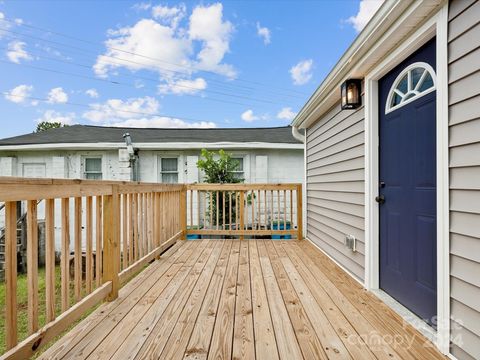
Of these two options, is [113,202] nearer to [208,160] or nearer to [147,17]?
[208,160]

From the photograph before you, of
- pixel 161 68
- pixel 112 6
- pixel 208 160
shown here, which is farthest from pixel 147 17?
pixel 208 160

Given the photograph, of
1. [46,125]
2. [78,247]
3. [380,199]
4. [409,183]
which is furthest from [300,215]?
[46,125]

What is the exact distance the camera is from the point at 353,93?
247 centimetres

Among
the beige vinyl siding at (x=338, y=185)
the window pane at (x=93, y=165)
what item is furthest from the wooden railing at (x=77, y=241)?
the window pane at (x=93, y=165)

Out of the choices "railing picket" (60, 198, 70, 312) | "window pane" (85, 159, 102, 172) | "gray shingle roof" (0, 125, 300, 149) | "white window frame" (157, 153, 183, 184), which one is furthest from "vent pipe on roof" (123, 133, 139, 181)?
"railing picket" (60, 198, 70, 312)

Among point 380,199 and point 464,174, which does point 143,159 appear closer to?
point 380,199

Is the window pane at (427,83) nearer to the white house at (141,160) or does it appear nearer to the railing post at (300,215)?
the railing post at (300,215)

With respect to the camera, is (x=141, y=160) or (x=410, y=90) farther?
(x=141, y=160)

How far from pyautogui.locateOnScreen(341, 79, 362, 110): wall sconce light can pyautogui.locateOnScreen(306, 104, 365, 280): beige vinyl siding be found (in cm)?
9

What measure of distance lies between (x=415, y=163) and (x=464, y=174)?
49 centimetres

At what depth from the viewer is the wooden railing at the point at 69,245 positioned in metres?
1.16

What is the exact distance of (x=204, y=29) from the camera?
9.66 meters

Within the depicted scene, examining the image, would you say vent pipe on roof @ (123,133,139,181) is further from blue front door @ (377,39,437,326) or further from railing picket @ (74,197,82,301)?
blue front door @ (377,39,437,326)

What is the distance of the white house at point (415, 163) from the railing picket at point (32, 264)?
2.16m
